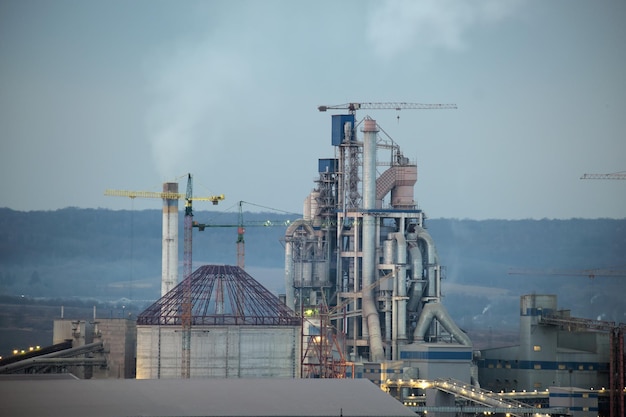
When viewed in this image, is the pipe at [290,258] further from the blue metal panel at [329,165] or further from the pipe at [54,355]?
the pipe at [54,355]

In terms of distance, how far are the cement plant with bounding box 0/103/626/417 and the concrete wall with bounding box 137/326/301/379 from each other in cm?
10

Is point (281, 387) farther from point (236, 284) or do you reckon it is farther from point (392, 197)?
point (392, 197)

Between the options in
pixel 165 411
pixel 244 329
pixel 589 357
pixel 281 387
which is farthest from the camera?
pixel 589 357

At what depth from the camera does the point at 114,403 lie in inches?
3428

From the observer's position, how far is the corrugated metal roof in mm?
85188

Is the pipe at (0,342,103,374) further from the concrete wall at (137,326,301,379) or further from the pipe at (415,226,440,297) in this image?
the pipe at (415,226,440,297)

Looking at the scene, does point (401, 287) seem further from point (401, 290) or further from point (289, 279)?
point (289, 279)

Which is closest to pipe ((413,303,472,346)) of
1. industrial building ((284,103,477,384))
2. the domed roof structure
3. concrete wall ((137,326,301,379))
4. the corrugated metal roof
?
industrial building ((284,103,477,384))

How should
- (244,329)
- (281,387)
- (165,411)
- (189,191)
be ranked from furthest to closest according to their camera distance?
1. (189,191)
2. (244,329)
3. (281,387)
4. (165,411)

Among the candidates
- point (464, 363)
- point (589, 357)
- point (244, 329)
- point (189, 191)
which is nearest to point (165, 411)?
point (244, 329)

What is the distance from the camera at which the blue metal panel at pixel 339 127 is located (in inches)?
5842

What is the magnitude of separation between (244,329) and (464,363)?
65.1 ft

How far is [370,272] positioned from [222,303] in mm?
16835

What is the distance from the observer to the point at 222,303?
130000 mm
